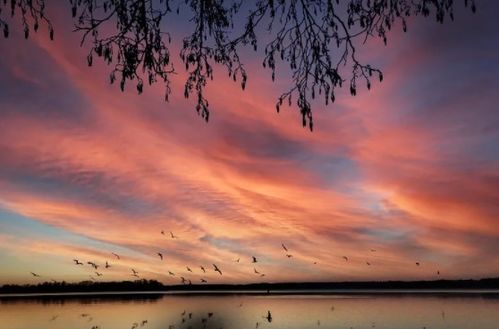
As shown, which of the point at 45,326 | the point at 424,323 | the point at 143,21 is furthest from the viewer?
the point at 45,326

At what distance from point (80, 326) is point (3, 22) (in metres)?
61.2

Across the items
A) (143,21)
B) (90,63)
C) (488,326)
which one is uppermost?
(143,21)

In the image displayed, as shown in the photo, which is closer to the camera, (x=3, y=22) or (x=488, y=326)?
(x=3, y=22)

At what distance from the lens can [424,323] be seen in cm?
5934

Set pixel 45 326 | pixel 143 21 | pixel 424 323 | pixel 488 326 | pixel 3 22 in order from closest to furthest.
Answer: pixel 3 22, pixel 143 21, pixel 488 326, pixel 424 323, pixel 45 326

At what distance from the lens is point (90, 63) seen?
830 cm

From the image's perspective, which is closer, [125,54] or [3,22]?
[3,22]

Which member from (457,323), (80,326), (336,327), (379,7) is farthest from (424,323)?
(379,7)

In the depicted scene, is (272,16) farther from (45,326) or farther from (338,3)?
(45,326)

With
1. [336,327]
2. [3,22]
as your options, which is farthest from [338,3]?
[336,327]

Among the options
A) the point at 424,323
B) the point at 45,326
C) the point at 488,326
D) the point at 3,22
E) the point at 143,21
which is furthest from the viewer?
the point at 45,326

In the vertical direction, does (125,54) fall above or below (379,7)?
below

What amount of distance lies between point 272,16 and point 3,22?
12.6 ft

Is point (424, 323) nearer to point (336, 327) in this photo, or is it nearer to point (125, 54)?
point (336, 327)
